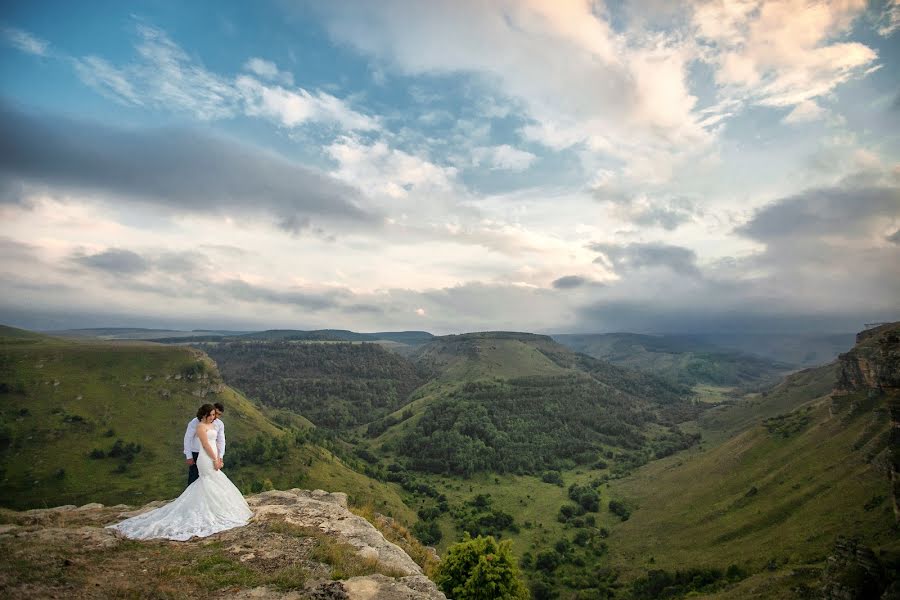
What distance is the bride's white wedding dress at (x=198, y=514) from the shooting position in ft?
55.9

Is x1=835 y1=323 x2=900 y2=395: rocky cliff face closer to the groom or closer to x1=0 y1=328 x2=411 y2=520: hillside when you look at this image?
the groom

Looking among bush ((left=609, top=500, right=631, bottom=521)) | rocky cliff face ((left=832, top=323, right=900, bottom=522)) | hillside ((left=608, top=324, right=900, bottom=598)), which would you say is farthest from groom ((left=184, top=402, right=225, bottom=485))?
bush ((left=609, top=500, right=631, bottom=521))

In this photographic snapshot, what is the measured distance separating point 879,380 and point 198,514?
138772 millimetres

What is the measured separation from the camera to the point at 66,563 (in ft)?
42.3

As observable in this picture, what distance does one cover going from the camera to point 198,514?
59.1 ft

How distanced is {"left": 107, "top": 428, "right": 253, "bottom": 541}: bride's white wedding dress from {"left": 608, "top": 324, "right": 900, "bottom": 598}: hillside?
197 ft

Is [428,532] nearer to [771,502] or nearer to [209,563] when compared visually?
[771,502]

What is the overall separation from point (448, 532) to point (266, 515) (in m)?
143

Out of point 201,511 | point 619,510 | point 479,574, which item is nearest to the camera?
point 201,511

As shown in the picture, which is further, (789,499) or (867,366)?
(867,366)

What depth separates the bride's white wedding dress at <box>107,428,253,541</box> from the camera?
17.0 metres

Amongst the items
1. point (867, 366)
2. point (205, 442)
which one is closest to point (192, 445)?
point (205, 442)

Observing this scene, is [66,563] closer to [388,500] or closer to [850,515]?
[850,515]

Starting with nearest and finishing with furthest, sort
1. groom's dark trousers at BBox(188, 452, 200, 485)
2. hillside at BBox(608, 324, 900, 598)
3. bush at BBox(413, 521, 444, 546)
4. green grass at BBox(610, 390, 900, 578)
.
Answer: groom's dark trousers at BBox(188, 452, 200, 485)
hillside at BBox(608, 324, 900, 598)
green grass at BBox(610, 390, 900, 578)
bush at BBox(413, 521, 444, 546)
